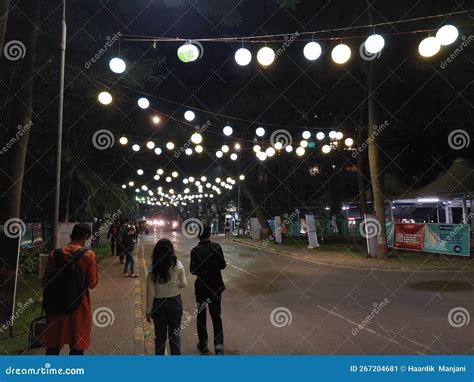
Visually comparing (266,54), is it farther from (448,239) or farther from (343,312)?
(448,239)

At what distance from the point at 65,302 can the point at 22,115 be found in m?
6.17

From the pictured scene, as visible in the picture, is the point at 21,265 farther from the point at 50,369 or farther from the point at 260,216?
the point at 260,216

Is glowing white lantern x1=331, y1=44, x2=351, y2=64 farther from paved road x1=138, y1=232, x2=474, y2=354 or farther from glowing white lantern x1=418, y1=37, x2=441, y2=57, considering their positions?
paved road x1=138, y1=232, x2=474, y2=354

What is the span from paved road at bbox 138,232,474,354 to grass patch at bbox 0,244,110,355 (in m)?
2.61

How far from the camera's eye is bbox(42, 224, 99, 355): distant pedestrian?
4680mm

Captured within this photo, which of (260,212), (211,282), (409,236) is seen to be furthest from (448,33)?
(260,212)

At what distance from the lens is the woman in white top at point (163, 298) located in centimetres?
528

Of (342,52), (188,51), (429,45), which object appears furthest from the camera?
(342,52)

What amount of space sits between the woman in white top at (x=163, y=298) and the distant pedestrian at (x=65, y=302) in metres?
0.83

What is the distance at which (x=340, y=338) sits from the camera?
726 centimetres

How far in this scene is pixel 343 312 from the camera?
9305 mm

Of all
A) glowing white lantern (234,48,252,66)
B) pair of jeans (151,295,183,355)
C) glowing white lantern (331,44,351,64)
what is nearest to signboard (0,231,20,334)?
pair of jeans (151,295,183,355)

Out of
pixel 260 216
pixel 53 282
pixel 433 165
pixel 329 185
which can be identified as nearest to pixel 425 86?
pixel 433 165

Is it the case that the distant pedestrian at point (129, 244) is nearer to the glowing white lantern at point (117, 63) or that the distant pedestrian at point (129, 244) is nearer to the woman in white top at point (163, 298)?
the glowing white lantern at point (117, 63)
